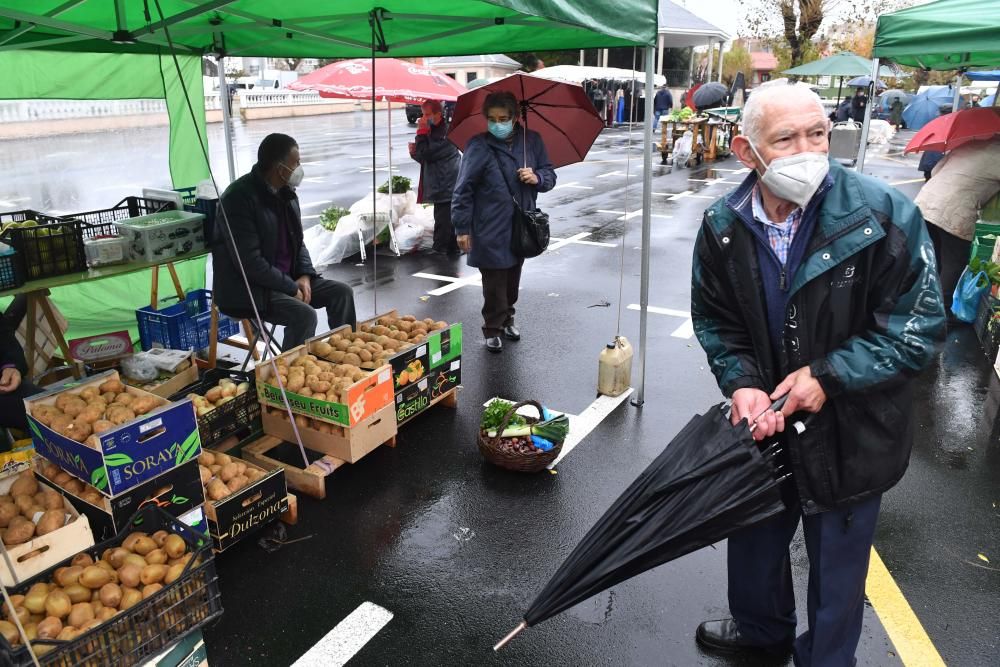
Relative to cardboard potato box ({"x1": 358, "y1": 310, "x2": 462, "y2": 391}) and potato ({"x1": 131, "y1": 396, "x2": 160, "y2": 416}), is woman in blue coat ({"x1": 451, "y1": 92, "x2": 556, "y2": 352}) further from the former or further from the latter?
potato ({"x1": 131, "y1": 396, "x2": 160, "y2": 416})

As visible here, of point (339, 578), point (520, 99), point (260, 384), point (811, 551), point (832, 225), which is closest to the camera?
point (832, 225)

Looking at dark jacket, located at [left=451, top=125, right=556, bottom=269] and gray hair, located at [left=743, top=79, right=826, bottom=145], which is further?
dark jacket, located at [left=451, top=125, right=556, bottom=269]

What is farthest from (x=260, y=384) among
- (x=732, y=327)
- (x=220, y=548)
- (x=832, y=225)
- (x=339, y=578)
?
(x=832, y=225)

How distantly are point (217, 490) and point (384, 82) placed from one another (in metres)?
6.19

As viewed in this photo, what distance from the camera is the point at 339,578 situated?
11.6ft

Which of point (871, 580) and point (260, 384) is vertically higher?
point (260, 384)

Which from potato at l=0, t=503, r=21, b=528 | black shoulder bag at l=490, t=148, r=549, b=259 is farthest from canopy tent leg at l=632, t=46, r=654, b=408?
potato at l=0, t=503, r=21, b=528

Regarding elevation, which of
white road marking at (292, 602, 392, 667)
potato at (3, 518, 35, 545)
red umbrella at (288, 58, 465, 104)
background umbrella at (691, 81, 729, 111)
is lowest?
white road marking at (292, 602, 392, 667)

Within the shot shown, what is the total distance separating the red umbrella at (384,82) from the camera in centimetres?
848

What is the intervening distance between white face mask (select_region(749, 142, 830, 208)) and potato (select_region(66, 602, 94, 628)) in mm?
2822

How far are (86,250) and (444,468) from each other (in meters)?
2.92

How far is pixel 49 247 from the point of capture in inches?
187

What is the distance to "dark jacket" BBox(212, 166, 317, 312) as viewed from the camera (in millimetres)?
4984

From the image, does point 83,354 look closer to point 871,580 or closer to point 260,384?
point 260,384
